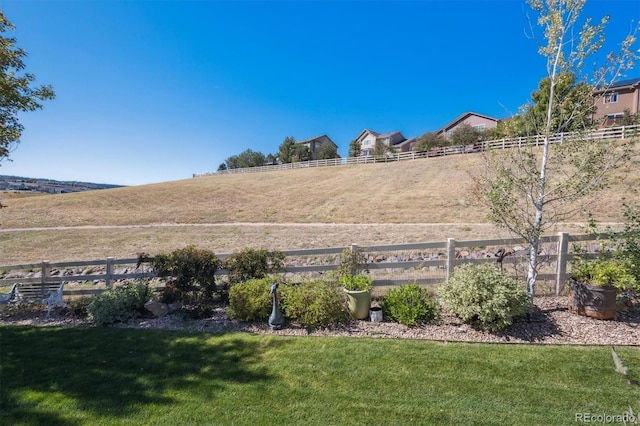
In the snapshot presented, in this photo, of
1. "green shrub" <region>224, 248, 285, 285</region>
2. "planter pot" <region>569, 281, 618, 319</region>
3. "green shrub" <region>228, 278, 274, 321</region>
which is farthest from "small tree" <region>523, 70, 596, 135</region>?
"green shrub" <region>228, 278, 274, 321</region>

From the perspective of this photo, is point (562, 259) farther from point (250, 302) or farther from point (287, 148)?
point (287, 148)

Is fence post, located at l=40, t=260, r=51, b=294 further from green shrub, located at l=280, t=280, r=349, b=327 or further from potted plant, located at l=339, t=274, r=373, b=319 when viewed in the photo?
potted plant, located at l=339, t=274, r=373, b=319

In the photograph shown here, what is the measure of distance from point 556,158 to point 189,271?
284 inches

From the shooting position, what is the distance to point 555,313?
5.10m

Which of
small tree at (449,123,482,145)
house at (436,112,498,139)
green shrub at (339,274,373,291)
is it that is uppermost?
Answer: house at (436,112,498,139)

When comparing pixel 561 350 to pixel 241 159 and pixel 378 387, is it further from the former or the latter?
pixel 241 159

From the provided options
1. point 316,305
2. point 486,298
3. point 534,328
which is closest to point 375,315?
point 316,305

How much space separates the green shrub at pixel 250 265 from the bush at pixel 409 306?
241 centimetres

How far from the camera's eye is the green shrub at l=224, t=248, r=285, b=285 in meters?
6.18

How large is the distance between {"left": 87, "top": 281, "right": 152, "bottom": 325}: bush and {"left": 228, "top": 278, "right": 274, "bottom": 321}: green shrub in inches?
76.4

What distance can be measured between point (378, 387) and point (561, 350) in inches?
108

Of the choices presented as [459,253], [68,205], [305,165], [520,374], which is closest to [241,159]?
[305,165]

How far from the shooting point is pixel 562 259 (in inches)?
225

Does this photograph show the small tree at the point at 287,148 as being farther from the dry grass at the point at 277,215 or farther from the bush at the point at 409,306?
the bush at the point at 409,306
